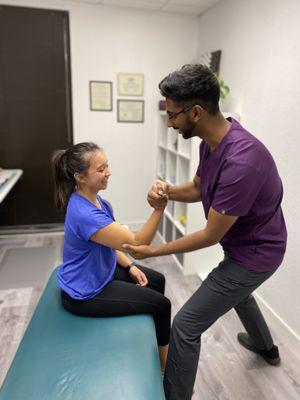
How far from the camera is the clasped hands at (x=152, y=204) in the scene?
1.38 meters

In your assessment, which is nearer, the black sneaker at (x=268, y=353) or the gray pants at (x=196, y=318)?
the gray pants at (x=196, y=318)

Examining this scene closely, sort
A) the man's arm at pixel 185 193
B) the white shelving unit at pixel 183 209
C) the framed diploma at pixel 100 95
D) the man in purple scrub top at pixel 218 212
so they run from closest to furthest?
the man in purple scrub top at pixel 218 212
the man's arm at pixel 185 193
the white shelving unit at pixel 183 209
the framed diploma at pixel 100 95

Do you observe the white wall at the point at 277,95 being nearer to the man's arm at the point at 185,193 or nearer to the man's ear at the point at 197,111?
the man's arm at the point at 185,193

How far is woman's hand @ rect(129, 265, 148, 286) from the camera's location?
1.66 m

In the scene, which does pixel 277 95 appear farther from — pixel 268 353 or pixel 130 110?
pixel 130 110

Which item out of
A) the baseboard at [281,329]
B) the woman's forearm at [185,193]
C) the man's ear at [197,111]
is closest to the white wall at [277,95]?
the baseboard at [281,329]

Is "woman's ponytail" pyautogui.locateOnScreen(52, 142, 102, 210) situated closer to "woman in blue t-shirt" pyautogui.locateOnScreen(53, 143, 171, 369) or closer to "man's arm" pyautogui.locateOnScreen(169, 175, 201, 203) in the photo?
"woman in blue t-shirt" pyautogui.locateOnScreen(53, 143, 171, 369)

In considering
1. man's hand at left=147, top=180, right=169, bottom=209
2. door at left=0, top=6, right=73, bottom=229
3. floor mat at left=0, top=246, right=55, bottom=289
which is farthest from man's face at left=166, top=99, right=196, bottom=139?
door at left=0, top=6, right=73, bottom=229

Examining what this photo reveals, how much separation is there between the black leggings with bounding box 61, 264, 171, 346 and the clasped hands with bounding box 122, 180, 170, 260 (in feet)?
0.60

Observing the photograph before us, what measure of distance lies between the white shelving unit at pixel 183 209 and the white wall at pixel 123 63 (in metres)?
0.28

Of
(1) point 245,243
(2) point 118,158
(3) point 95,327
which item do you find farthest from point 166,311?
(2) point 118,158

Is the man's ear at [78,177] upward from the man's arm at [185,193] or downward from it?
upward

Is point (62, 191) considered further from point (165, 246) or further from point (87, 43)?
point (87, 43)

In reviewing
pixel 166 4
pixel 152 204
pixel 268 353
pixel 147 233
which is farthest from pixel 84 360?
pixel 166 4
